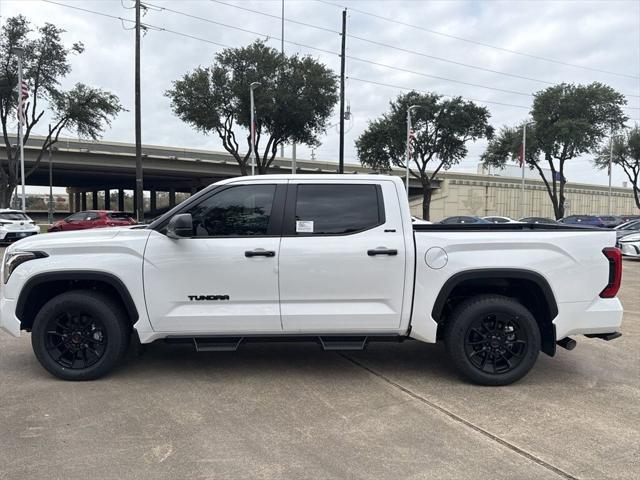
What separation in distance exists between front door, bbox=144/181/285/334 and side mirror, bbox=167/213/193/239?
2.2 inches

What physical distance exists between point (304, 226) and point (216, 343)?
1.33 m

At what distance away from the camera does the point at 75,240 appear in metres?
4.84

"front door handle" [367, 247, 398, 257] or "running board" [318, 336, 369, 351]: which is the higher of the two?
"front door handle" [367, 247, 398, 257]

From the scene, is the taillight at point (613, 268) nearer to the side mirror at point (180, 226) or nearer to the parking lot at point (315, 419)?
the parking lot at point (315, 419)

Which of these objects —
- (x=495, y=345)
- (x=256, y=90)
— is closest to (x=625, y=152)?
(x=256, y=90)

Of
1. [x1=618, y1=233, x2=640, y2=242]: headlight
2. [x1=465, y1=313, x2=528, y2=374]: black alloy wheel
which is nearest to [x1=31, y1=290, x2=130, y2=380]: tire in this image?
[x1=465, y1=313, x2=528, y2=374]: black alloy wheel

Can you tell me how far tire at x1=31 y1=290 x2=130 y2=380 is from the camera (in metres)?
4.77

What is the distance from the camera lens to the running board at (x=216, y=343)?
15.9ft

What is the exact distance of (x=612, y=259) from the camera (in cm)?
477

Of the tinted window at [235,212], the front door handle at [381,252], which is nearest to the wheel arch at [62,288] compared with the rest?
the tinted window at [235,212]

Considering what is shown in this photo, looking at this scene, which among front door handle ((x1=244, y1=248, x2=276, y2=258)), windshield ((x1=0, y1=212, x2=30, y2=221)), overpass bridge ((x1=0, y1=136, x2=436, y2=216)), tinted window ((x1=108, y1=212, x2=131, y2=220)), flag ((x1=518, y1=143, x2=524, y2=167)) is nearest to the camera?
front door handle ((x1=244, y1=248, x2=276, y2=258))

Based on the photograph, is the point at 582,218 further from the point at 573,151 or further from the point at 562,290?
the point at 562,290

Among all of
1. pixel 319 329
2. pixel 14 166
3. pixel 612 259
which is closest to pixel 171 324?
pixel 319 329

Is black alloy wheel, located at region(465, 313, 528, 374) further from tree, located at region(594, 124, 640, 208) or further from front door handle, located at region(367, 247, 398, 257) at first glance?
tree, located at region(594, 124, 640, 208)
